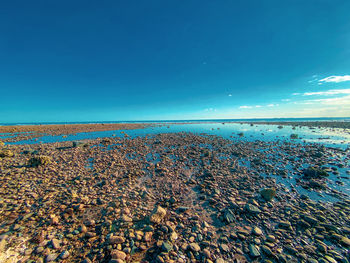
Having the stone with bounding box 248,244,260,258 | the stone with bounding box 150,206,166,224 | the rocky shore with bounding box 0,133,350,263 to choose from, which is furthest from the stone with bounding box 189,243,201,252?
the stone with bounding box 248,244,260,258

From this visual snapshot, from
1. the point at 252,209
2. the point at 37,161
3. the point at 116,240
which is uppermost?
the point at 37,161

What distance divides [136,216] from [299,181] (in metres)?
11.2

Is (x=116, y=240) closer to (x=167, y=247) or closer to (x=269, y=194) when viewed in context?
(x=167, y=247)

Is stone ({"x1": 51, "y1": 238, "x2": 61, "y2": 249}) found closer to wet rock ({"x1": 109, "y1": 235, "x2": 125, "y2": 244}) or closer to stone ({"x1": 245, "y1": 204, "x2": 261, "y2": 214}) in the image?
wet rock ({"x1": 109, "y1": 235, "x2": 125, "y2": 244})

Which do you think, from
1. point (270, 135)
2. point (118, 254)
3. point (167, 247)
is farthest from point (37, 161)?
point (270, 135)

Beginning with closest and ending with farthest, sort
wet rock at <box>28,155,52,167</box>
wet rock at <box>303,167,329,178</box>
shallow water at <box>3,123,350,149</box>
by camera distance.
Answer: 1. wet rock at <box>303,167,329,178</box>
2. wet rock at <box>28,155,52,167</box>
3. shallow water at <box>3,123,350,149</box>

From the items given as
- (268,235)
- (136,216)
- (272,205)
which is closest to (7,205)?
(136,216)

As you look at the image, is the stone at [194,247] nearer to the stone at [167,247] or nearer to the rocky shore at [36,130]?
the stone at [167,247]

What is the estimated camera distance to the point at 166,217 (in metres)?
5.57

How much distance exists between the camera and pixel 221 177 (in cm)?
951

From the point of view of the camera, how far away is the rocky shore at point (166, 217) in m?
4.09

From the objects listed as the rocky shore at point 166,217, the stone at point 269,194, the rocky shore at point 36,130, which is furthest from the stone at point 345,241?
the rocky shore at point 36,130

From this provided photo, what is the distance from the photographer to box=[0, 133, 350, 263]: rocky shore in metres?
4.09

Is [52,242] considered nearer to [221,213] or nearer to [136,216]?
[136,216]
